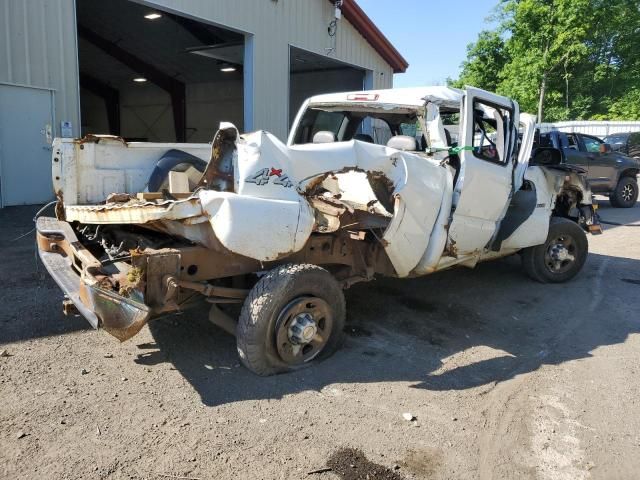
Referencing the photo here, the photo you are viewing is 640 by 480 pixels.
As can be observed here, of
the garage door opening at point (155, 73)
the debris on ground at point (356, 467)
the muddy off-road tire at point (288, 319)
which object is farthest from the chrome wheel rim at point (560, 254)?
the garage door opening at point (155, 73)

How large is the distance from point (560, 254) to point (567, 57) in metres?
28.2

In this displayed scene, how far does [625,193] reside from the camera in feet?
49.4

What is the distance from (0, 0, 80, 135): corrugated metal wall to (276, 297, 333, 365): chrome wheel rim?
→ 25.6ft

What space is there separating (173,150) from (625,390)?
14.0 ft

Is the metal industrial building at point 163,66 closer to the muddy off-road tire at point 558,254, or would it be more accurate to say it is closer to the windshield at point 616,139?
the muddy off-road tire at point 558,254

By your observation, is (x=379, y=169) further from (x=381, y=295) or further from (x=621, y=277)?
(x=621, y=277)

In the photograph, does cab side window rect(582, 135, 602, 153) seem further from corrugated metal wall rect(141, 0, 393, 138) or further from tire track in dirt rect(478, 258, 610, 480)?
tire track in dirt rect(478, 258, 610, 480)

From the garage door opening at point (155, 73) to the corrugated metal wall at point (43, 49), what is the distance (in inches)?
194

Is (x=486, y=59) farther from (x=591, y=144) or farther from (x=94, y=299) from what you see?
(x=94, y=299)

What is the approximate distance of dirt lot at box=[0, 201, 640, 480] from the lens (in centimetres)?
292

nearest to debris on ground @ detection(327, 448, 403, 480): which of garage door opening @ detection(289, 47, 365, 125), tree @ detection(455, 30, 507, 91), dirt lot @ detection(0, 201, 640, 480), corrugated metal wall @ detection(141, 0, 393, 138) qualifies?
dirt lot @ detection(0, 201, 640, 480)

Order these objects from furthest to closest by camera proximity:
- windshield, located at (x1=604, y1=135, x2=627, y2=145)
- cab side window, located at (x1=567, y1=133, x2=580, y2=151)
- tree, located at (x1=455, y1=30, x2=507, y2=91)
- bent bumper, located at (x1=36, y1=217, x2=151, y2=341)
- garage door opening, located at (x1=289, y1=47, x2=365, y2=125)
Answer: tree, located at (x1=455, y1=30, x2=507, y2=91)
windshield, located at (x1=604, y1=135, x2=627, y2=145)
garage door opening, located at (x1=289, y1=47, x2=365, y2=125)
cab side window, located at (x1=567, y1=133, x2=580, y2=151)
bent bumper, located at (x1=36, y1=217, x2=151, y2=341)

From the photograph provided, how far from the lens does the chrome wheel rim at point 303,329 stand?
379cm

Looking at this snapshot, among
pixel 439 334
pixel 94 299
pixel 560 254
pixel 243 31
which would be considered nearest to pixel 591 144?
pixel 560 254
